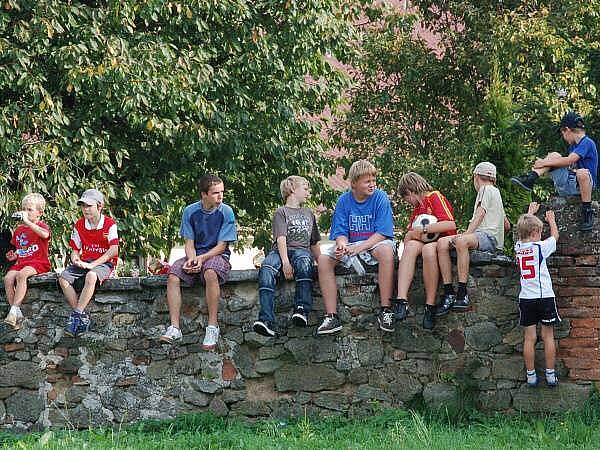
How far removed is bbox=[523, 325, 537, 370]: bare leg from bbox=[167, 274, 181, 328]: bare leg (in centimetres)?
295

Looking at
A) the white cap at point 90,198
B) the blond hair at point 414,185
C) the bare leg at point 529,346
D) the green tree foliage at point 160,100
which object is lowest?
the bare leg at point 529,346

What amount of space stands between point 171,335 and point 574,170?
3631 millimetres

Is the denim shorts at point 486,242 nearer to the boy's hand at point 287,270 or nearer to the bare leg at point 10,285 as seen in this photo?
the boy's hand at point 287,270

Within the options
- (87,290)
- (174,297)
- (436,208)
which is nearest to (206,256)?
(174,297)

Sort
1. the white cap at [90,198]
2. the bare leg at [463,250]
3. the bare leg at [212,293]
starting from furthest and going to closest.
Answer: the white cap at [90,198]
the bare leg at [212,293]
the bare leg at [463,250]

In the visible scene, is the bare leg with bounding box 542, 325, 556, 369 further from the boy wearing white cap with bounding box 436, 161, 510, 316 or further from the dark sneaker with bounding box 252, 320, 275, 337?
the dark sneaker with bounding box 252, 320, 275, 337

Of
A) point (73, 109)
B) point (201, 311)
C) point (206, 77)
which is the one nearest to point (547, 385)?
point (201, 311)

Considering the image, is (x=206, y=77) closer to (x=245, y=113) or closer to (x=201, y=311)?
(x=245, y=113)

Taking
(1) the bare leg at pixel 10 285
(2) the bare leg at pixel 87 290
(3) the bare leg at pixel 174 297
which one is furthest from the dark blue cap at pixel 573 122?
(1) the bare leg at pixel 10 285

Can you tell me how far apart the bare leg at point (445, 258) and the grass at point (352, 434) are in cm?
113

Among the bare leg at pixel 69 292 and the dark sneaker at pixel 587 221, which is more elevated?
the dark sneaker at pixel 587 221

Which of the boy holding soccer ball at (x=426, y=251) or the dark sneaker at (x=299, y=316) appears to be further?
the dark sneaker at (x=299, y=316)

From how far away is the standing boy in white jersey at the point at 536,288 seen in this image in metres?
7.90

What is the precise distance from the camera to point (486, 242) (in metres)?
8.43
